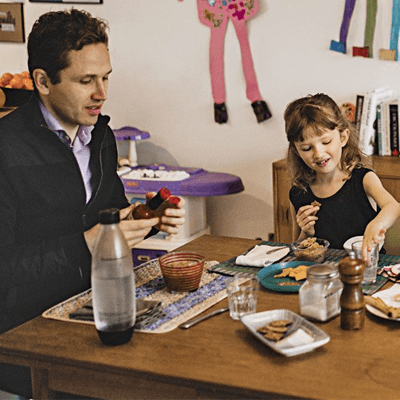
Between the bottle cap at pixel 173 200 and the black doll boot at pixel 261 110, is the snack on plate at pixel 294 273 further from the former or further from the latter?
the black doll boot at pixel 261 110

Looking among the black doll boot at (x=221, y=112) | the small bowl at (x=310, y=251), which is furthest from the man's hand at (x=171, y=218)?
the black doll boot at (x=221, y=112)

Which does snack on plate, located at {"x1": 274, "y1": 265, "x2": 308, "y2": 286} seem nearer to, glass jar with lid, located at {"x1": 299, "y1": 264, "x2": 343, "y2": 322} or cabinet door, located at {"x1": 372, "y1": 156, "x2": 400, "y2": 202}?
glass jar with lid, located at {"x1": 299, "y1": 264, "x2": 343, "y2": 322}

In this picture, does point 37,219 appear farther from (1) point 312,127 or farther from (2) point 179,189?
(2) point 179,189

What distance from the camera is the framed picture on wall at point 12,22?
4.48m

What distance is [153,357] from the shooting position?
56.7 inches

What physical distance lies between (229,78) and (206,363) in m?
2.83

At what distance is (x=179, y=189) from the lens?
12.3ft

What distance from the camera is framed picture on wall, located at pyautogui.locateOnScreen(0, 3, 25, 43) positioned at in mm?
4480

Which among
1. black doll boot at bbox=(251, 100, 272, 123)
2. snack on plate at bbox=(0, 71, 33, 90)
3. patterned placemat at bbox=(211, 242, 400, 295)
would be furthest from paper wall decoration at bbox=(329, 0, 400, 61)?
patterned placemat at bbox=(211, 242, 400, 295)

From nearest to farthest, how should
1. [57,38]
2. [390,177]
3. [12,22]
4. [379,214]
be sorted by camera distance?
1. [57,38]
2. [379,214]
3. [390,177]
4. [12,22]

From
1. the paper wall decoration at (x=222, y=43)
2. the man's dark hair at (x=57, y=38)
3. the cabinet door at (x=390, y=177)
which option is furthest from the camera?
the paper wall decoration at (x=222, y=43)

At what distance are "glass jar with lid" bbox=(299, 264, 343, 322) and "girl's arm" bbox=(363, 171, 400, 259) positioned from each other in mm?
311

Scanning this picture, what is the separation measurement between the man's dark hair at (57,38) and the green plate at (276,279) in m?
0.85

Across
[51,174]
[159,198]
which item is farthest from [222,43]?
[159,198]
